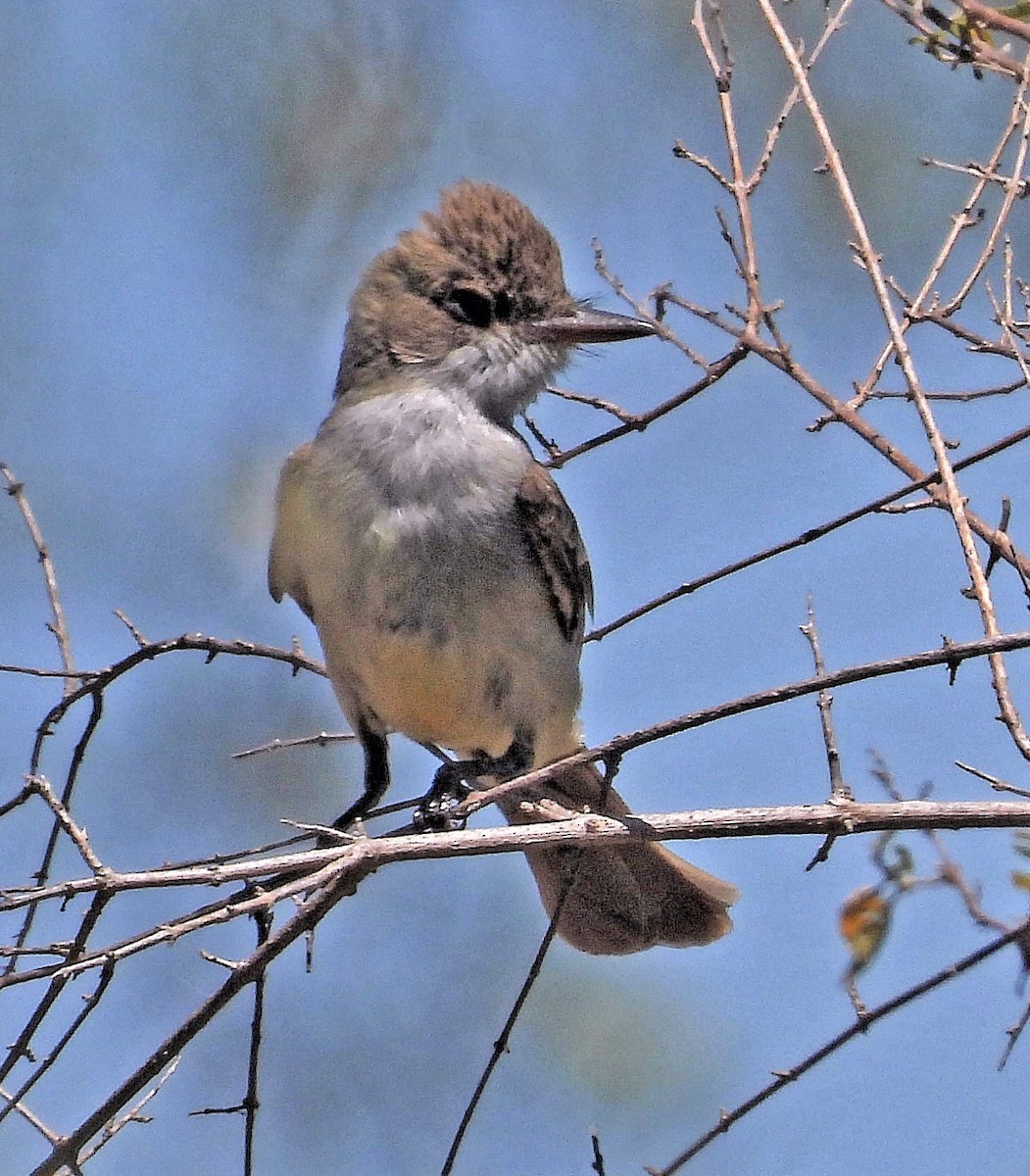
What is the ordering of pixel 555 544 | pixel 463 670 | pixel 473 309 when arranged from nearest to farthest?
pixel 463 670
pixel 555 544
pixel 473 309

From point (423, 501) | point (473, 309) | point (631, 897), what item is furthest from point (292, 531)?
point (631, 897)

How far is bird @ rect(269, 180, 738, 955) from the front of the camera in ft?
13.6

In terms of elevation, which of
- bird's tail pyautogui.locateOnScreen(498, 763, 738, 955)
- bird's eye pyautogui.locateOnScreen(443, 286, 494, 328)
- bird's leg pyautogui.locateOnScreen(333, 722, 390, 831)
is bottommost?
bird's tail pyautogui.locateOnScreen(498, 763, 738, 955)

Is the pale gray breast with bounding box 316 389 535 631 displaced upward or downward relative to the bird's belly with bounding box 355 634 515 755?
upward

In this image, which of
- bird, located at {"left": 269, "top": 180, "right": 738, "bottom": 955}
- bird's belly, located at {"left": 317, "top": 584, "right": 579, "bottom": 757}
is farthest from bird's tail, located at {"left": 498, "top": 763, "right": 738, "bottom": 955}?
bird's belly, located at {"left": 317, "top": 584, "right": 579, "bottom": 757}

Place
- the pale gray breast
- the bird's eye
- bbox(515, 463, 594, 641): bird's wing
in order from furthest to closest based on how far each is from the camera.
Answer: the bird's eye < bbox(515, 463, 594, 641): bird's wing < the pale gray breast

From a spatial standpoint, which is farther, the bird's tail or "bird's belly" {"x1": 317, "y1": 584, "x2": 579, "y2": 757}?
the bird's tail

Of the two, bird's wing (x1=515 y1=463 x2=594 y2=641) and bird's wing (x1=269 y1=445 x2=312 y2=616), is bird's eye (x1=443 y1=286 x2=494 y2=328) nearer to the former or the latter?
bird's wing (x1=515 y1=463 x2=594 y2=641)

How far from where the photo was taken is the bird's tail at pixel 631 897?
4371mm

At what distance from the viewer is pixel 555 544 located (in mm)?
4367

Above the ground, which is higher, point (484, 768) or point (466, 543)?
point (466, 543)

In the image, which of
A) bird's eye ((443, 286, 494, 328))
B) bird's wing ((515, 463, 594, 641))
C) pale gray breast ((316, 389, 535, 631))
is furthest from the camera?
bird's eye ((443, 286, 494, 328))

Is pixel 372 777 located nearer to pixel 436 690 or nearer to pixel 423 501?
pixel 436 690

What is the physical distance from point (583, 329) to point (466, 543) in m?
0.71
